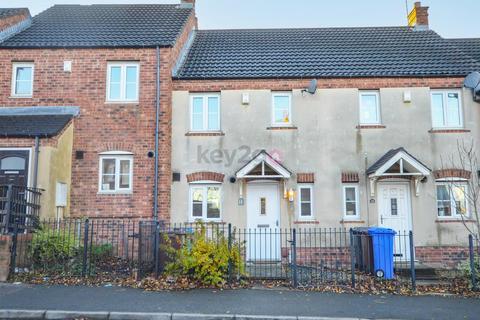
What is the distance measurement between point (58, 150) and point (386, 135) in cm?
1017

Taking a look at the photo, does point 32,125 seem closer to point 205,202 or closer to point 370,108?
point 205,202

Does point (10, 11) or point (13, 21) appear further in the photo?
point (10, 11)

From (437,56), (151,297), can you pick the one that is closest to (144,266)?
(151,297)

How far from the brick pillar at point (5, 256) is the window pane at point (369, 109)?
1071 cm

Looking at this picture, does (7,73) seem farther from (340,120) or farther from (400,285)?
(400,285)

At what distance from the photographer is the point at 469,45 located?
52.9 ft

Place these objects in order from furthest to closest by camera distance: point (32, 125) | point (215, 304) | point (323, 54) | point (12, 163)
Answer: point (323, 54) → point (32, 125) → point (12, 163) → point (215, 304)

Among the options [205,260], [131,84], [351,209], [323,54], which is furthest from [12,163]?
[323,54]

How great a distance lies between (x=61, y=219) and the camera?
12.4 metres

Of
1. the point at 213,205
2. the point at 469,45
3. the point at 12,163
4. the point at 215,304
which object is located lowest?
the point at 215,304

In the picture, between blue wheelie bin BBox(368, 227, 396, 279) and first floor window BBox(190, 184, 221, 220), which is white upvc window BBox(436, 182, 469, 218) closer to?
blue wheelie bin BBox(368, 227, 396, 279)

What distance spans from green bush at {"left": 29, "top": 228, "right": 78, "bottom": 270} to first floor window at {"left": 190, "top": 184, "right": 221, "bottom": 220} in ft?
13.8

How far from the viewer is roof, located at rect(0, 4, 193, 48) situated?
1388cm

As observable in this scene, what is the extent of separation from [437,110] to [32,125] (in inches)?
503
